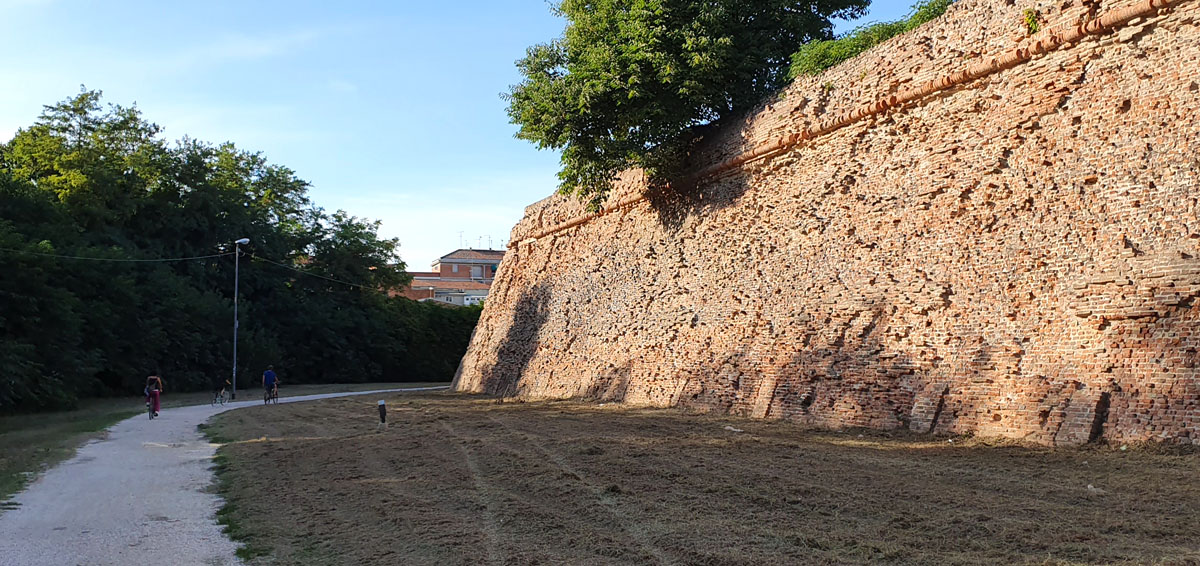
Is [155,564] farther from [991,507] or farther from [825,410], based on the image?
[825,410]

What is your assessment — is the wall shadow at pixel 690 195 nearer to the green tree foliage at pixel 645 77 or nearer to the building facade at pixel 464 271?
the green tree foliage at pixel 645 77

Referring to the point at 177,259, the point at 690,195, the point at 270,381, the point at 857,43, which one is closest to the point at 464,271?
the point at 177,259

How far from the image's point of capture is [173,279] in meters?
34.8

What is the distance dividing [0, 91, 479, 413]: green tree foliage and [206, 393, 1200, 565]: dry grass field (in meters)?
14.4

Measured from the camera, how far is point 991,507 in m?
7.30

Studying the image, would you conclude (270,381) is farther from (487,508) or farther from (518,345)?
(487,508)

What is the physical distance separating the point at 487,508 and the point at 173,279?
30.8 metres

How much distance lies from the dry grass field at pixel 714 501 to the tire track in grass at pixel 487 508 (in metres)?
0.03

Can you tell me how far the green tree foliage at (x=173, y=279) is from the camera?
24312 mm

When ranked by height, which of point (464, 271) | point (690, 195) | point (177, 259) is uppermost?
point (464, 271)

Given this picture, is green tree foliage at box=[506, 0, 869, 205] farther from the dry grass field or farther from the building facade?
the building facade

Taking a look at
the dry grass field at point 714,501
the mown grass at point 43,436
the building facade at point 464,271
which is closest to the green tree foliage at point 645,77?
the dry grass field at point 714,501

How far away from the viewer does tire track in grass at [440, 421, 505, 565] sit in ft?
21.0

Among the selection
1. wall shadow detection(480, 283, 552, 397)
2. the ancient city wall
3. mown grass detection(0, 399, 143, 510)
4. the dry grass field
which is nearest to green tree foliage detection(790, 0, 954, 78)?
the ancient city wall
